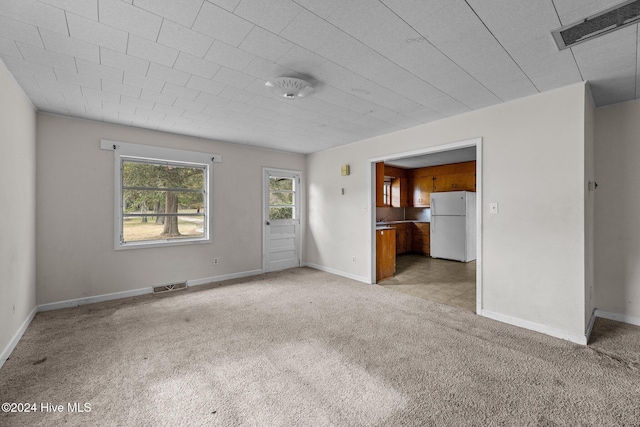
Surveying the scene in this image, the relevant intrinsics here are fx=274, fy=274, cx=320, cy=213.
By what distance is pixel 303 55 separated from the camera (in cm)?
208

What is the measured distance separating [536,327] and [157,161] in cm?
522

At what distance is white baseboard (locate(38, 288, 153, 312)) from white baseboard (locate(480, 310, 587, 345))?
14.9ft

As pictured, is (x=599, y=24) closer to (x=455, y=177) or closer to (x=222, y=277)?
(x=222, y=277)

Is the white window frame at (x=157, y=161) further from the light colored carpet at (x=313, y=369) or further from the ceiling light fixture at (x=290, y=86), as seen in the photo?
the ceiling light fixture at (x=290, y=86)

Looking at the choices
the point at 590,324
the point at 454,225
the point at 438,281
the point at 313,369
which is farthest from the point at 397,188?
the point at 313,369

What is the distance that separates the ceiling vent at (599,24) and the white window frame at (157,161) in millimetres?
4419

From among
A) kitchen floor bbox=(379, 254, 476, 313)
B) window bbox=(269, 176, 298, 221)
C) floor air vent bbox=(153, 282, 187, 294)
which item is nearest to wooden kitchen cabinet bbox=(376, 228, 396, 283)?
kitchen floor bbox=(379, 254, 476, 313)

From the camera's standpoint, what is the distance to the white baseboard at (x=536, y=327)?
252 centimetres

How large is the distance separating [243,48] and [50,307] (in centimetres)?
386

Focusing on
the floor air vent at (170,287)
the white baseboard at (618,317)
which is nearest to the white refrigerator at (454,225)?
the white baseboard at (618,317)

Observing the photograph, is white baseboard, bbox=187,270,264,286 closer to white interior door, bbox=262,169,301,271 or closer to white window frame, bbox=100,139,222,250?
white interior door, bbox=262,169,301,271

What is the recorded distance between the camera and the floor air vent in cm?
407

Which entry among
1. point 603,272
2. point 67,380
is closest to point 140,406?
point 67,380

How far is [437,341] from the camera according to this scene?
2557 millimetres
